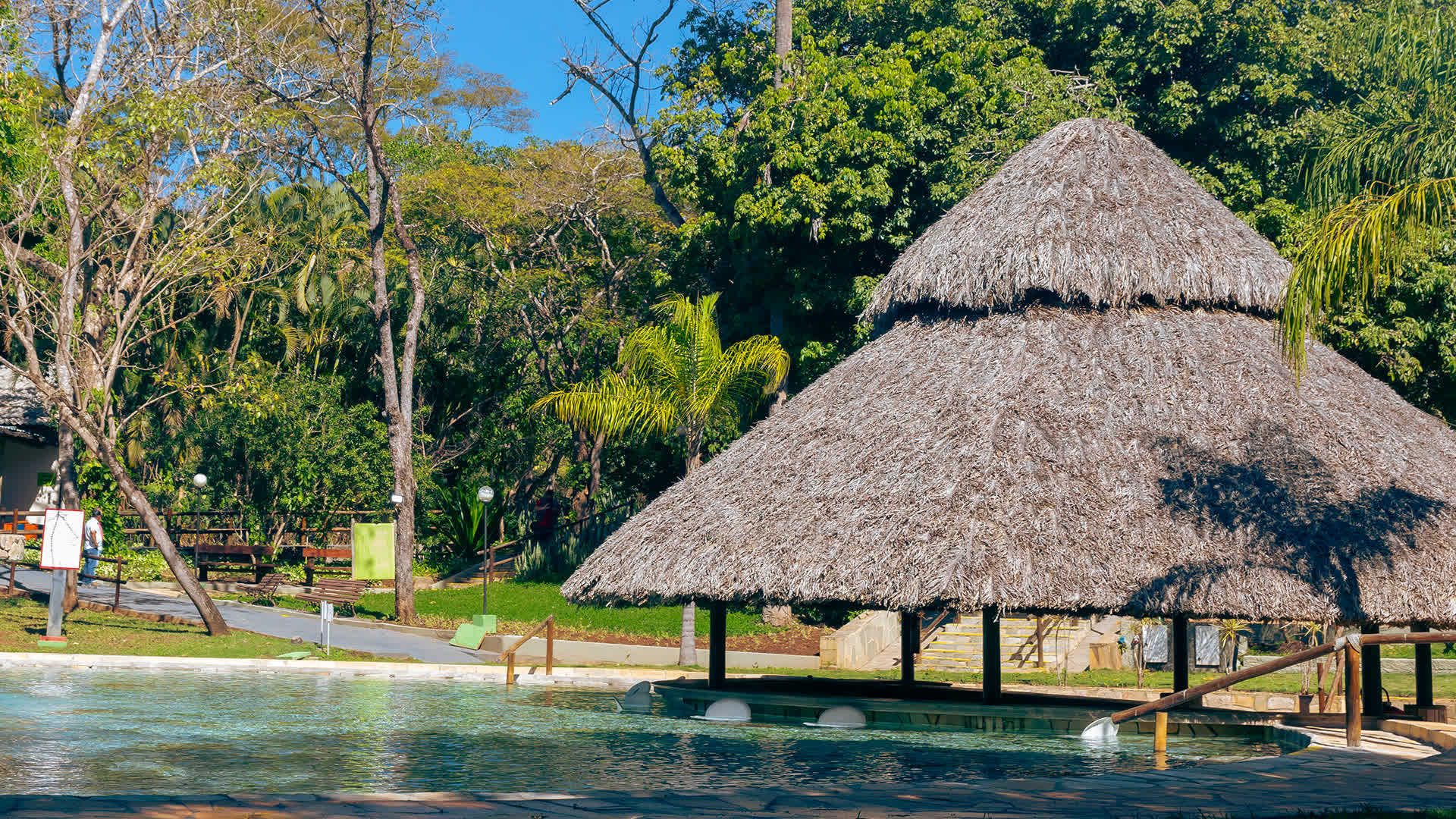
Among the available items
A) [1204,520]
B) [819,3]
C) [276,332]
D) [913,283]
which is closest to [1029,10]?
[819,3]

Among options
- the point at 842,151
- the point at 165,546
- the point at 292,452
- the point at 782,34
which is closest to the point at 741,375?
the point at 842,151

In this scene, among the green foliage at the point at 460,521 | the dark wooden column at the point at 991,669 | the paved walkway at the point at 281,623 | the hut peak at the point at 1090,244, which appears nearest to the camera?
the dark wooden column at the point at 991,669

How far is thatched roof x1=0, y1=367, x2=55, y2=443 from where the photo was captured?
35438 mm

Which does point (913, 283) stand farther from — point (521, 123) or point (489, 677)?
point (521, 123)

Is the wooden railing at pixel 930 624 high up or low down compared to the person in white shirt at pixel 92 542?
down

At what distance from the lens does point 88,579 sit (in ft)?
93.7

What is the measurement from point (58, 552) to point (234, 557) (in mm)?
11440

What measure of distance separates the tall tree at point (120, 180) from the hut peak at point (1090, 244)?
13.3 m

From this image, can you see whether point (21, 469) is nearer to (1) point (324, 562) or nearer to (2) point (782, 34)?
(1) point (324, 562)

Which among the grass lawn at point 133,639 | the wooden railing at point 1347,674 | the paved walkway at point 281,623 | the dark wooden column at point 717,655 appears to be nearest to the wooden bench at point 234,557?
the paved walkway at point 281,623

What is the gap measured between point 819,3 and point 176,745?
25380mm

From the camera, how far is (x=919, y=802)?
734cm

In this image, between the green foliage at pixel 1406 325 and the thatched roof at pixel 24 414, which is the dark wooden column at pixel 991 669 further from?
the thatched roof at pixel 24 414

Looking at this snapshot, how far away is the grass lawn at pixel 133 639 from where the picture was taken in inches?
803
